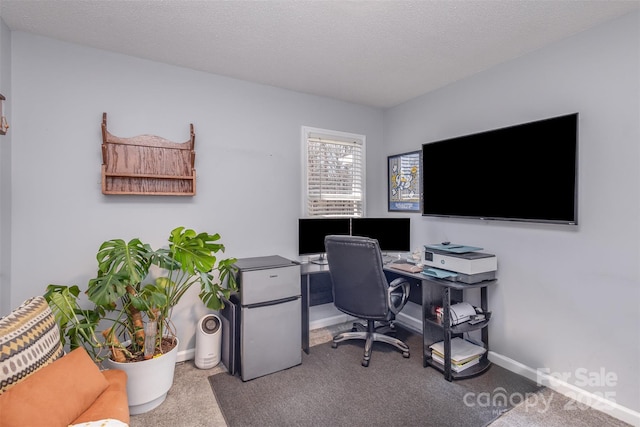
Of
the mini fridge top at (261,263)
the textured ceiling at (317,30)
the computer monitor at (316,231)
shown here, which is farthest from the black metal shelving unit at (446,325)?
the textured ceiling at (317,30)

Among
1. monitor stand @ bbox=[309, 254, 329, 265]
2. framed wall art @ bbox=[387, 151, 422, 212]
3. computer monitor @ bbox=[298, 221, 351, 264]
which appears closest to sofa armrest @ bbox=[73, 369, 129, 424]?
computer monitor @ bbox=[298, 221, 351, 264]

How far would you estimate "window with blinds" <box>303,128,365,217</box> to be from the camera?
3416 mm

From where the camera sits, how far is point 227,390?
7.59 feet

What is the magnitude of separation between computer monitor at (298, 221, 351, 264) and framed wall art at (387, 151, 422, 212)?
74cm

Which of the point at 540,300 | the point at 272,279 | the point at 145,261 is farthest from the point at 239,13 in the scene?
the point at 540,300

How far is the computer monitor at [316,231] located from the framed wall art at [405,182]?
29.3 inches

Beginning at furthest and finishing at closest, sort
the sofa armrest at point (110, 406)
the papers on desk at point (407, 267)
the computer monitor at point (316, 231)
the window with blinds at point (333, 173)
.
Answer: the window with blinds at point (333, 173) < the computer monitor at point (316, 231) < the papers on desk at point (407, 267) < the sofa armrest at point (110, 406)

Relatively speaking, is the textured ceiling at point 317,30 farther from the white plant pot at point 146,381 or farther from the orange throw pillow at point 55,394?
the white plant pot at point 146,381

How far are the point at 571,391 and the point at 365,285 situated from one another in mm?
1561

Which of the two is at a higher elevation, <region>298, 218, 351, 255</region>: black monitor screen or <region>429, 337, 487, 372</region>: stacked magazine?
<region>298, 218, 351, 255</region>: black monitor screen

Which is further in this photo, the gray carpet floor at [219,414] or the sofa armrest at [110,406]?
the gray carpet floor at [219,414]

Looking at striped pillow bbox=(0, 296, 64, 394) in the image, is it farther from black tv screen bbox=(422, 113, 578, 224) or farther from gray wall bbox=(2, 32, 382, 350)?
black tv screen bbox=(422, 113, 578, 224)

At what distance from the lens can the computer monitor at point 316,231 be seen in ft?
10.3

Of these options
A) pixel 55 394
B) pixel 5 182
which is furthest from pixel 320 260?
pixel 5 182
